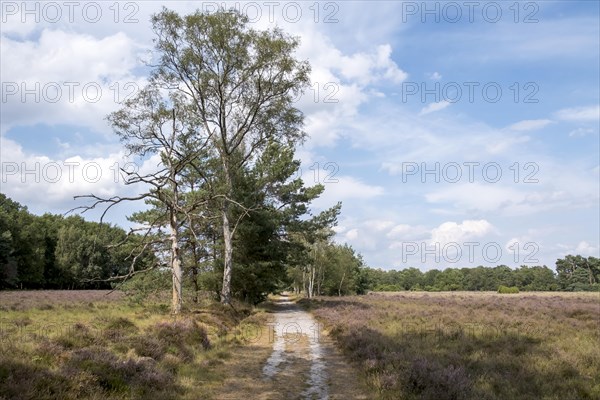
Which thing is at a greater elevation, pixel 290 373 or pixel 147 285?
pixel 147 285

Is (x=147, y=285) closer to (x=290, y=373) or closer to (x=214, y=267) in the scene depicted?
(x=214, y=267)

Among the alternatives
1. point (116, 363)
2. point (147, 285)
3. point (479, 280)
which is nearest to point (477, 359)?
point (116, 363)

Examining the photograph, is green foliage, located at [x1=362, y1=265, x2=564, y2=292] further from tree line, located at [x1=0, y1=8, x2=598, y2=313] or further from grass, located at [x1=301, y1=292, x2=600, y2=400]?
grass, located at [x1=301, y1=292, x2=600, y2=400]

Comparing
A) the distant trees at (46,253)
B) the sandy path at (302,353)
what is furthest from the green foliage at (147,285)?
the distant trees at (46,253)

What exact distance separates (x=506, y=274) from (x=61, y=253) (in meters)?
121

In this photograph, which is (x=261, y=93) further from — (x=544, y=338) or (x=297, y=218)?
(x=544, y=338)

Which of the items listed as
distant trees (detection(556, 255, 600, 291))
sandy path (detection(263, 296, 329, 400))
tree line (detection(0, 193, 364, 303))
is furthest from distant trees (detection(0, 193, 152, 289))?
distant trees (detection(556, 255, 600, 291))

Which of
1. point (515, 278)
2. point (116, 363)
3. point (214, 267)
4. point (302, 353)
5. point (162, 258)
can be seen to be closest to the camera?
point (116, 363)

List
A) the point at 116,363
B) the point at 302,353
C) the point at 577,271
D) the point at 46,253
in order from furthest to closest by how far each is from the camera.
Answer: the point at 577,271, the point at 46,253, the point at 302,353, the point at 116,363

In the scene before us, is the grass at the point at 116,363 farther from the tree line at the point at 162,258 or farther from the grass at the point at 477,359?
the tree line at the point at 162,258

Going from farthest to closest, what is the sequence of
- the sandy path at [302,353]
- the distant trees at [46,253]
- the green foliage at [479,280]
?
the green foliage at [479,280], the distant trees at [46,253], the sandy path at [302,353]

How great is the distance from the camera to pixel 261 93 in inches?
1041

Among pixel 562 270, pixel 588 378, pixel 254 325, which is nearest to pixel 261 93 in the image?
pixel 254 325

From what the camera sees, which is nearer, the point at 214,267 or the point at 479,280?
the point at 214,267
